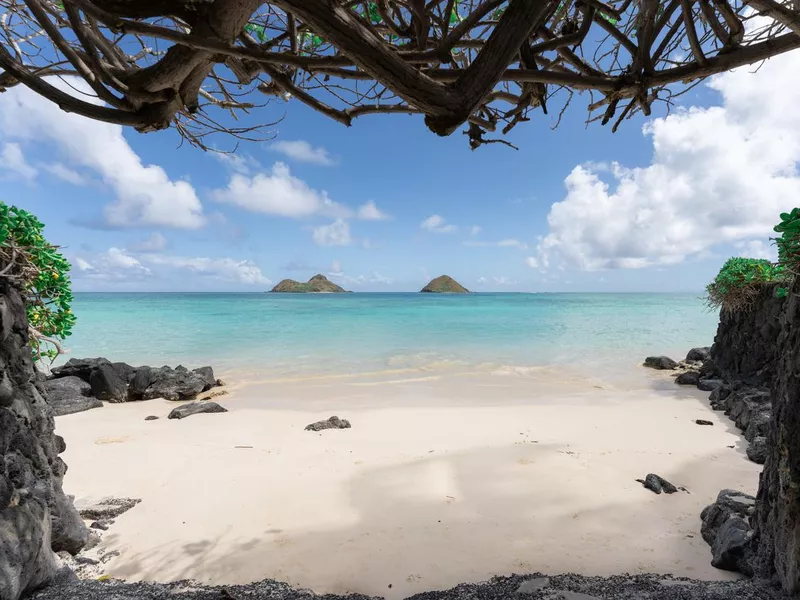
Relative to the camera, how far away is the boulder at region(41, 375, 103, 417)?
7.66 meters

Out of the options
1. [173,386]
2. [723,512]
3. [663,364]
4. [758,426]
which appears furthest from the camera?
[663,364]

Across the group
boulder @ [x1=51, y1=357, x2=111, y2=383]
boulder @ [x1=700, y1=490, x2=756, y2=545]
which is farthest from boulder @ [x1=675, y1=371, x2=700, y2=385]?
boulder @ [x1=51, y1=357, x2=111, y2=383]

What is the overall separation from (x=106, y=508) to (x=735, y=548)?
462cm

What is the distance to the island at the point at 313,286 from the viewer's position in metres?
120

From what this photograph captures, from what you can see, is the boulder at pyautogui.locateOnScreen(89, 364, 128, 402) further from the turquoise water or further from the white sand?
the turquoise water

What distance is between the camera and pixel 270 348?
1612 centimetres

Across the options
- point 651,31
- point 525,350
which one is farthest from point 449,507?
point 525,350

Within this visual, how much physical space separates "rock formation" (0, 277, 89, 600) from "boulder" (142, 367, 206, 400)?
6.29 metres

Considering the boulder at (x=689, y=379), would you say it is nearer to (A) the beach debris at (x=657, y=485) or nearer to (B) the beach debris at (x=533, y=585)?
(A) the beach debris at (x=657, y=485)

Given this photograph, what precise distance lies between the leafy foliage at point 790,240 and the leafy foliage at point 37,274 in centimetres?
416

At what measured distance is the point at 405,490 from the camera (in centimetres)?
411

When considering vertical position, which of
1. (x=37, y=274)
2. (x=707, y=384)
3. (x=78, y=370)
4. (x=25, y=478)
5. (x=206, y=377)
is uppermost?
(x=37, y=274)

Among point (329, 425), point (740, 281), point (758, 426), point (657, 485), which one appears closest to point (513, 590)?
point (657, 485)

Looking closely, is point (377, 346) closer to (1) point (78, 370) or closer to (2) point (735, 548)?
(1) point (78, 370)
